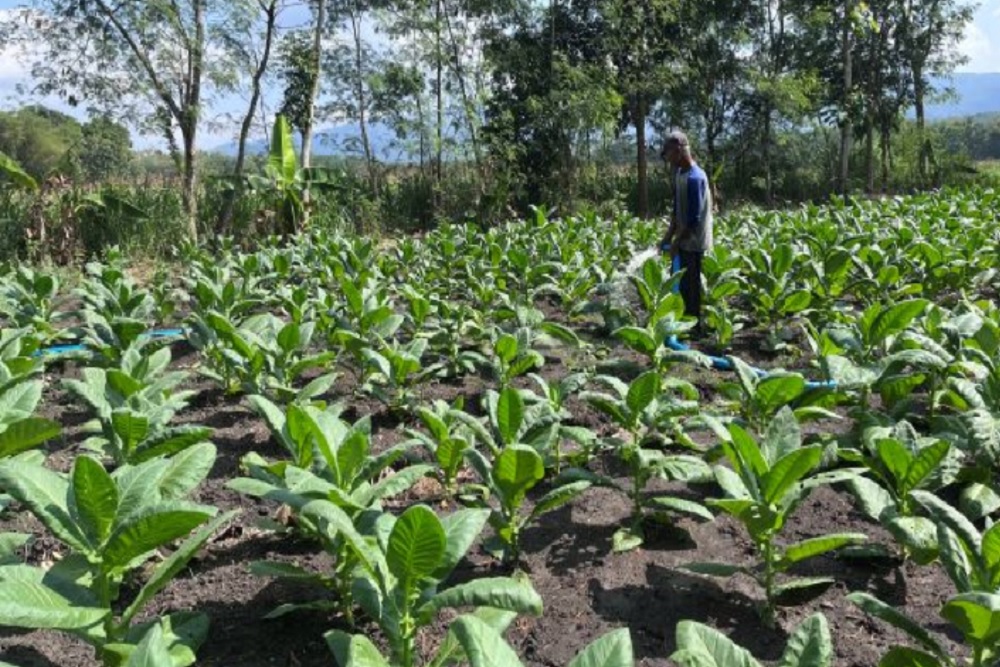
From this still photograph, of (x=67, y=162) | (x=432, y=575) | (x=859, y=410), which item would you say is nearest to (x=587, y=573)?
(x=432, y=575)

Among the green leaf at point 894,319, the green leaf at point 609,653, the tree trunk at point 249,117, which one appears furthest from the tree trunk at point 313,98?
the green leaf at point 609,653

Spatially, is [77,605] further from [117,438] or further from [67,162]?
[67,162]

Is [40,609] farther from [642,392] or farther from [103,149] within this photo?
[103,149]

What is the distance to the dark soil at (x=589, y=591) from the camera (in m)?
2.53

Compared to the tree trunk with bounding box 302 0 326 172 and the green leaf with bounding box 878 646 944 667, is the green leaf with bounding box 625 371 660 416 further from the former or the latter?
the tree trunk with bounding box 302 0 326 172

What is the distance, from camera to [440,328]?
562 cm

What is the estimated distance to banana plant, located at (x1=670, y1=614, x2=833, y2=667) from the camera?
166 cm

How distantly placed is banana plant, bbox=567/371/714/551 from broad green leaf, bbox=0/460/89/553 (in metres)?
1.69

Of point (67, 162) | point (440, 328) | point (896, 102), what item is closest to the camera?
point (440, 328)

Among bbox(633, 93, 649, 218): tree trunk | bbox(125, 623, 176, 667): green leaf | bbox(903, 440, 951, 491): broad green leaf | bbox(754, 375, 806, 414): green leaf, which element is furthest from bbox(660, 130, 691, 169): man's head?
bbox(633, 93, 649, 218): tree trunk

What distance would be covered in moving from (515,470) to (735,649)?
109cm

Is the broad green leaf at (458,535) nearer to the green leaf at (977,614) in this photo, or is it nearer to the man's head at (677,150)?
the green leaf at (977,614)

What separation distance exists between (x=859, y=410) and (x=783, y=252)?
322 cm

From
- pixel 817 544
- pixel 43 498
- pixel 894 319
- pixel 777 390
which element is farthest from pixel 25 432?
pixel 894 319
